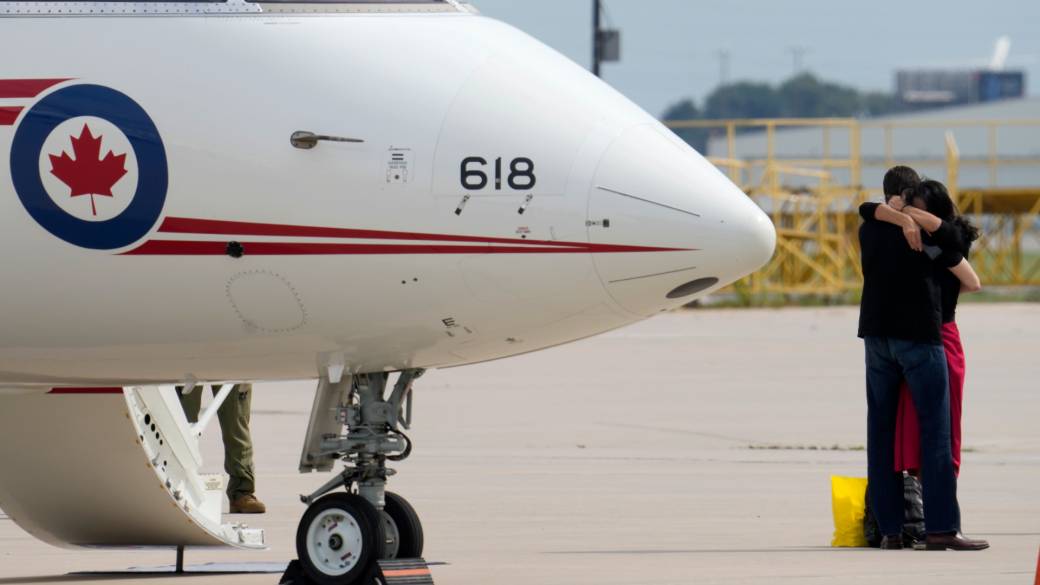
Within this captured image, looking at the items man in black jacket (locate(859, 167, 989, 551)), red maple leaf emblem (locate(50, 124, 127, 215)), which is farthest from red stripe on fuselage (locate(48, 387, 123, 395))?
man in black jacket (locate(859, 167, 989, 551))

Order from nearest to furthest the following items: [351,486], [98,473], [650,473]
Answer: [351,486], [98,473], [650,473]

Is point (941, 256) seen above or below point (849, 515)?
above

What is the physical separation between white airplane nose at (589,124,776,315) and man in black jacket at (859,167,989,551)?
2.50 m

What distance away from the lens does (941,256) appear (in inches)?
418

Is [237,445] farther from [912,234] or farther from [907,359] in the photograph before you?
[912,234]

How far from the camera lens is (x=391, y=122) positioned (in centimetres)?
833

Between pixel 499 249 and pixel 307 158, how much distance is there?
0.87 meters

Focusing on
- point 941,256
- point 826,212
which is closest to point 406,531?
point 941,256

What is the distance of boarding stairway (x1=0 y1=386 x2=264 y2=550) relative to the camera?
32.6 ft

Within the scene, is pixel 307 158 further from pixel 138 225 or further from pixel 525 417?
pixel 525 417

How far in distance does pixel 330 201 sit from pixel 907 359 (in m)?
3.71

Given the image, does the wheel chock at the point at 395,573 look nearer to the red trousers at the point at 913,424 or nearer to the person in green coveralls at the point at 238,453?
the red trousers at the point at 913,424

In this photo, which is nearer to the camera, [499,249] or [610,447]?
[499,249]

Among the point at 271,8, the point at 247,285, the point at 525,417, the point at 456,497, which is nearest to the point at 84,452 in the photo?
the point at 247,285
